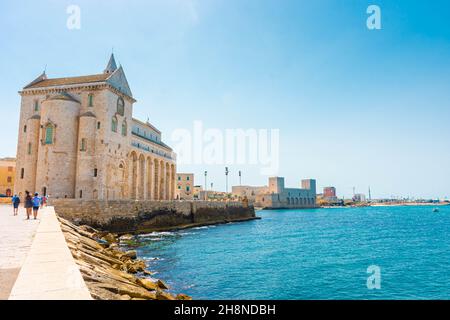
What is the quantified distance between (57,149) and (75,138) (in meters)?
2.22

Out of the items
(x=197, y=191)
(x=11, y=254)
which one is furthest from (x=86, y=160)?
(x=197, y=191)

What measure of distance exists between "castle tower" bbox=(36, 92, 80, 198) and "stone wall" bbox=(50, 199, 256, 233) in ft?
26.0

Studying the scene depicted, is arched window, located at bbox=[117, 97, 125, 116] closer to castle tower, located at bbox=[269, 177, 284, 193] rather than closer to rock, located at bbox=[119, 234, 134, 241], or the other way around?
rock, located at bbox=[119, 234, 134, 241]

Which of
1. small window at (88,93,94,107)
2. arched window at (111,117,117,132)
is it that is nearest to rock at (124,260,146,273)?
arched window at (111,117,117,132)

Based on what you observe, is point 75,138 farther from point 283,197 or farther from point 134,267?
point 283,197

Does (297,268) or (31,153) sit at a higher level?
(31,153)

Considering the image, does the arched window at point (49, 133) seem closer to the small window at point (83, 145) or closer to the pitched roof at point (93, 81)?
the small window at point (83, 145)

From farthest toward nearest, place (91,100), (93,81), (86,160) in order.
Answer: (93,81), (91,100), (86,160)

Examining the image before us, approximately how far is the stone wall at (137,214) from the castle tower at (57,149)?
26.0ft

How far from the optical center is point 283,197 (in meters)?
136

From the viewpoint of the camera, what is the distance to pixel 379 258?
21.2 metres

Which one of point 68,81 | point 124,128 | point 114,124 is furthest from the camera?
point 124,128
